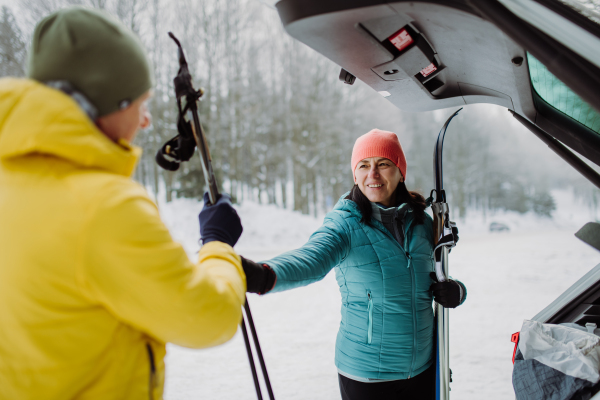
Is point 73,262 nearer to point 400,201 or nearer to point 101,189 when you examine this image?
point 101,189

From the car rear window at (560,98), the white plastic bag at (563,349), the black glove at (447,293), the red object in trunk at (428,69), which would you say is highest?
the red object in trunk at (428,69)

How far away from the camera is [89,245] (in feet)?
2.22

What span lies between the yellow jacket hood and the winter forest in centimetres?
940

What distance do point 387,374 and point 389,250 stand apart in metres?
0.53

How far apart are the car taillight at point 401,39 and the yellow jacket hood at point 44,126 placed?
0.91 meters

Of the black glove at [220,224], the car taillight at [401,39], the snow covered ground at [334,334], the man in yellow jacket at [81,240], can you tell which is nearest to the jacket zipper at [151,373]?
the man in yellow jacket at [81,240]

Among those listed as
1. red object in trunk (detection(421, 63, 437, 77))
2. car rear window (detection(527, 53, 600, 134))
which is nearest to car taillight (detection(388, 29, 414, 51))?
red object in trunk (detection(421, 63, 437, 77))

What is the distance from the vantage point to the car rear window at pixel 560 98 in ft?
4.72

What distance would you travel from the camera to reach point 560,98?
1.55 metres

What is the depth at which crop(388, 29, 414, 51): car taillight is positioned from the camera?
3.93ft

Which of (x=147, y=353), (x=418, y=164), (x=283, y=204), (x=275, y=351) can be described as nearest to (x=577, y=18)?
(x=147, y=353)

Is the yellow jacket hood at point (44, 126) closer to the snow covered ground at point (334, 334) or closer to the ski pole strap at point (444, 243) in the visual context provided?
the ski pole strap at point (444, 243)

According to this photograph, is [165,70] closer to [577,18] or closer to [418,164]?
[577,18]

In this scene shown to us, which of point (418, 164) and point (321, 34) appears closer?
point (321, 34)
